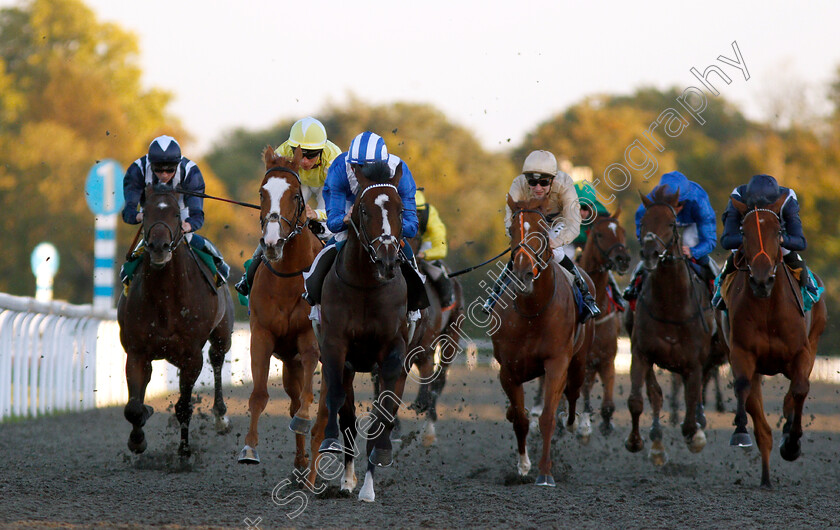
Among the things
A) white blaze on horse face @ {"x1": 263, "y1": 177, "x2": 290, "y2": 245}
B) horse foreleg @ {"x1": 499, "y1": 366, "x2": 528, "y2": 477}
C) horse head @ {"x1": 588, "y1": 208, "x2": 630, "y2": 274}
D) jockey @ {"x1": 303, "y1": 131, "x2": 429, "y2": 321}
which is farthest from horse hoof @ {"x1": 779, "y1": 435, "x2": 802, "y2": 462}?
white blaze on horse face @ {"x1": 263, "y1": 177, "x2": 290, "y2": 245}

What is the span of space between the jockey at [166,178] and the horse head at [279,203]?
777mm

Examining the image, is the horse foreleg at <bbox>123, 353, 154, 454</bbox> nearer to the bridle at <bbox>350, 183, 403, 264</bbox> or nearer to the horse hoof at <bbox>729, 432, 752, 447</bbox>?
the bridle at <bbox>350, 183, 403, 264</bbox>

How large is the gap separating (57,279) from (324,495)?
2838 cm

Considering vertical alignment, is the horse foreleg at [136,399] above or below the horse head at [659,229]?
below

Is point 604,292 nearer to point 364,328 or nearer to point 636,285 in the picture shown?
point 636,285

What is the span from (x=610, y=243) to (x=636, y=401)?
1829 mm

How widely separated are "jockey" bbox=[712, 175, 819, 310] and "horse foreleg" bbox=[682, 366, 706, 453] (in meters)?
1.30

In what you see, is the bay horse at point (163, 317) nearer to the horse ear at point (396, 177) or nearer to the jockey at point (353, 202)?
the jockey at point (353, 202)

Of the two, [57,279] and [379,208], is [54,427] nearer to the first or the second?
[379,208]

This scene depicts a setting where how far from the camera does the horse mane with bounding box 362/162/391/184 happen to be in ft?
20.8

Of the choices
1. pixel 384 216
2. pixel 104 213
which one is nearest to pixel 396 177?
pixel 384 216

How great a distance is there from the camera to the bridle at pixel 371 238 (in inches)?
238

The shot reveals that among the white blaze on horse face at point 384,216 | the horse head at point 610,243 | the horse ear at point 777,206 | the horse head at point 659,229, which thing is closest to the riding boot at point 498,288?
the horse head at point 659,229

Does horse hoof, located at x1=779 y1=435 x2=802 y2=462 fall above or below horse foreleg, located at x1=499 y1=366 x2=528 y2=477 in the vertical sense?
below
